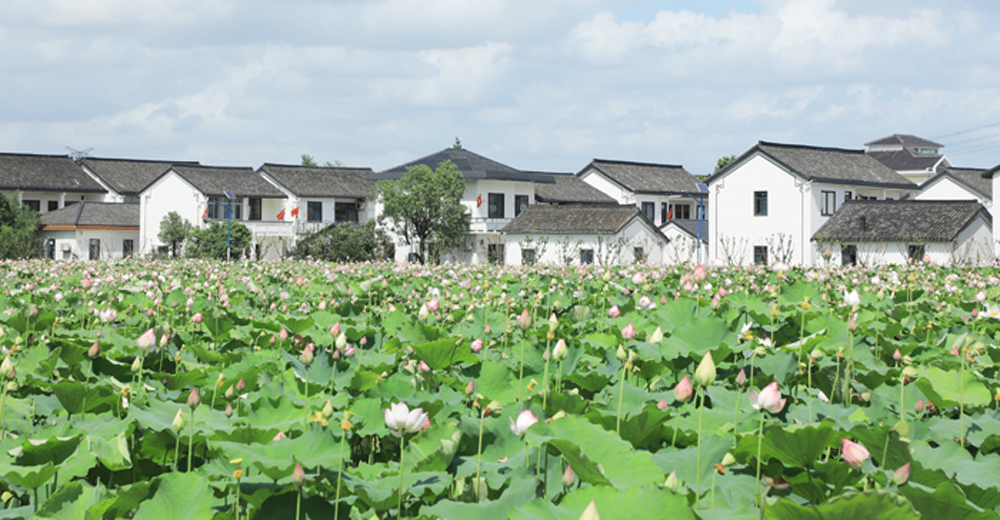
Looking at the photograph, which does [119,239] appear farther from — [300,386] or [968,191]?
[968,191]

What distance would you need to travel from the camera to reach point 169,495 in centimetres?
179

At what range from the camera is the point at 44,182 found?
50125mm

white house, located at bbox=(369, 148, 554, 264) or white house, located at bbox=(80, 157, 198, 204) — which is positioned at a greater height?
white house, located at bbox=(80, 157, 198, 204)

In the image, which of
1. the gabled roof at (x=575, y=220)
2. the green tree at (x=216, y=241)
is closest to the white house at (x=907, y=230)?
the gabled roof at (x=575, y=220)

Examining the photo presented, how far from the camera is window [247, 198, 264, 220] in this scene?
4759cm

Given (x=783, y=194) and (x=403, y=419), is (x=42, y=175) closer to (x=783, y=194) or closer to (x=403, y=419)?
(x=783, y=194)

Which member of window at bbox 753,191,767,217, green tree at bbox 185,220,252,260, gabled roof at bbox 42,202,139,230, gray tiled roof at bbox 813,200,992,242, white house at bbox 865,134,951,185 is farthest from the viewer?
white house at bbox 865,134,951,185

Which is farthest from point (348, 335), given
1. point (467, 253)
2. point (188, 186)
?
point (188, 186)

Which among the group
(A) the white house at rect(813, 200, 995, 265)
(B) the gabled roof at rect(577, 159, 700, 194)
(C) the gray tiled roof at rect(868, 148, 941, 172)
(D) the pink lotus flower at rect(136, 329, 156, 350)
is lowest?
(D) the pink lotus flower at rect(136, 329, 156, 350)

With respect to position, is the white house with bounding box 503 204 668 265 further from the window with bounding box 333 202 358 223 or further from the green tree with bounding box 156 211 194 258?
the green tree with bounding box 156 211 194 258

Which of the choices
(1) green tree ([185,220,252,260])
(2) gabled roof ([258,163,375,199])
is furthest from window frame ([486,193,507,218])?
(1) green tree ([185,220,252,260])

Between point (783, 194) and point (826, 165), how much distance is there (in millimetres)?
3562

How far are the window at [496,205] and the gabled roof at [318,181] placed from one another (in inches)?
365

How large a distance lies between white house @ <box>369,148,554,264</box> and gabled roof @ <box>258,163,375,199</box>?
5.62 meters
